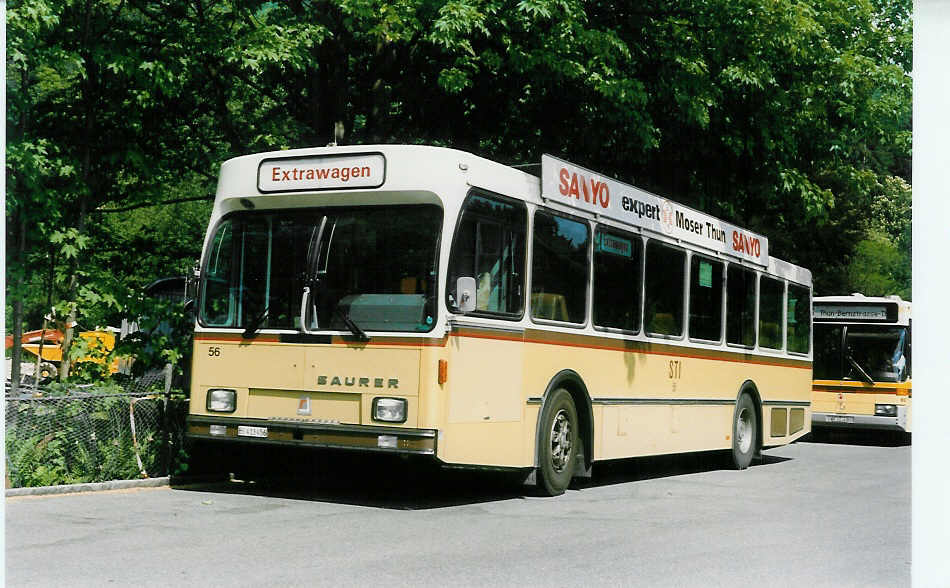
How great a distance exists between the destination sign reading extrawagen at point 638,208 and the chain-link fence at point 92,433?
4.37 meters

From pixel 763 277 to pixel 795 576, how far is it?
35.6ft

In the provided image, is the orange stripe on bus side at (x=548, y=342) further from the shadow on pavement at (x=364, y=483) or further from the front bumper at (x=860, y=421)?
the front bumper at (x=860, y=421)

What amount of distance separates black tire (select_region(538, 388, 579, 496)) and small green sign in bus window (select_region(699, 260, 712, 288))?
3.85 m

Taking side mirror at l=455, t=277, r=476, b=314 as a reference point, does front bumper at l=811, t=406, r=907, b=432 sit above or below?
below

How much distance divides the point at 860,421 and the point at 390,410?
51.4ft

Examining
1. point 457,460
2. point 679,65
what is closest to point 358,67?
point 679,65

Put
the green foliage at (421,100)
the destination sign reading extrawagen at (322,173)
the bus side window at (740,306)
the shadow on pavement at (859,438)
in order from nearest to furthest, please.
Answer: the destination sign reading extrawagen at (322,173)
the green foliage at (421,100)
the bus side window at (740,306)
the shadow on pavement at (859,438)

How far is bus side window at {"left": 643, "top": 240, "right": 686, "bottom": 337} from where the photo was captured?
1448cm

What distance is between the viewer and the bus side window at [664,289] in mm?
14477

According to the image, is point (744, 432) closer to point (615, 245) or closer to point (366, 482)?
point (615, 245)

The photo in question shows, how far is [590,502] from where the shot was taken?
12.0 metres

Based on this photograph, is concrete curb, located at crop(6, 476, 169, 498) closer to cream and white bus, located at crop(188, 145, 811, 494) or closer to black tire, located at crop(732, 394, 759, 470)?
cream and white bus, located at crop(188, 145, 811, 494)

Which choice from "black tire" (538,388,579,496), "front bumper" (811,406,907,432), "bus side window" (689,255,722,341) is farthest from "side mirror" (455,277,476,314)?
"front bumper" (811,406,907,432)

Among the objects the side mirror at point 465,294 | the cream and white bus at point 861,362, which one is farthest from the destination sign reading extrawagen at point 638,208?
the cream and white bus at point 861,362
